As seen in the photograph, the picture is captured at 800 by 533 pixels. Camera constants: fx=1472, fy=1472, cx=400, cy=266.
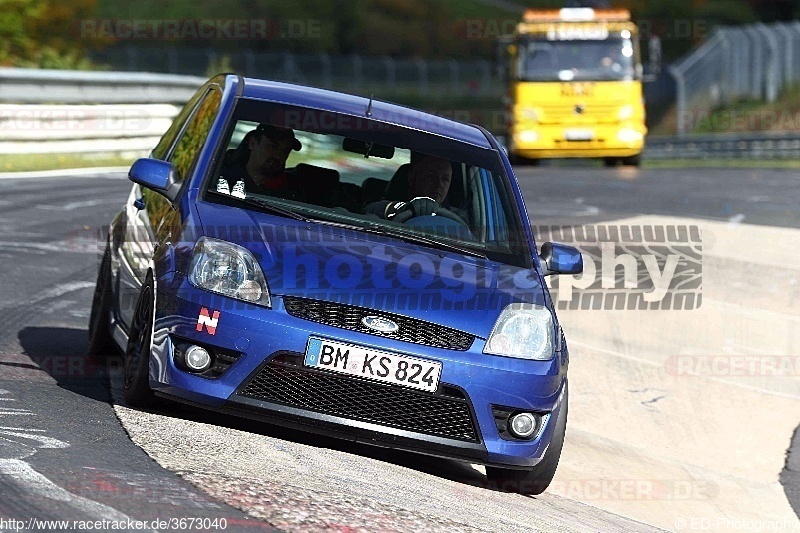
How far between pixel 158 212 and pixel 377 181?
45.0 inches

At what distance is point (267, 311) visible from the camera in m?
5.81

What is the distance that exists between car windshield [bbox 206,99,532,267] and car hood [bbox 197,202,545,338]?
20cm

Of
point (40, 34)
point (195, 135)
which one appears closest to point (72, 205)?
point (195, 135)

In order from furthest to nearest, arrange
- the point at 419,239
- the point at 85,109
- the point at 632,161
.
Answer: the point at 632,161, the point at 85,109, the point at 419,239

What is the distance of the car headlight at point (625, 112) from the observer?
2731cm

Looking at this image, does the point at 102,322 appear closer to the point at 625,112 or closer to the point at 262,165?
the point at 262,165

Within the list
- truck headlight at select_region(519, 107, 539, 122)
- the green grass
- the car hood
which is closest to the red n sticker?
the car hood

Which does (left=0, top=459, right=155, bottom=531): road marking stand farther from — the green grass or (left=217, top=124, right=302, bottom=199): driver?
the green grass

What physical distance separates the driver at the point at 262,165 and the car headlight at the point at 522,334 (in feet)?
4.36

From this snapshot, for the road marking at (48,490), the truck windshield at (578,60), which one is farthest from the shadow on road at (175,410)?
the truck windshield at (578,60)

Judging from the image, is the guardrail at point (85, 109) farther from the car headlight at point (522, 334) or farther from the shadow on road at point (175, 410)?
the car headlight at point (522, 334)

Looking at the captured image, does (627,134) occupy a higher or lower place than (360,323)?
higher

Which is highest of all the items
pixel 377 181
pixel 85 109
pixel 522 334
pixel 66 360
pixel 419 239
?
pixel 85 109

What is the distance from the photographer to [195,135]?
7285 millimetres
